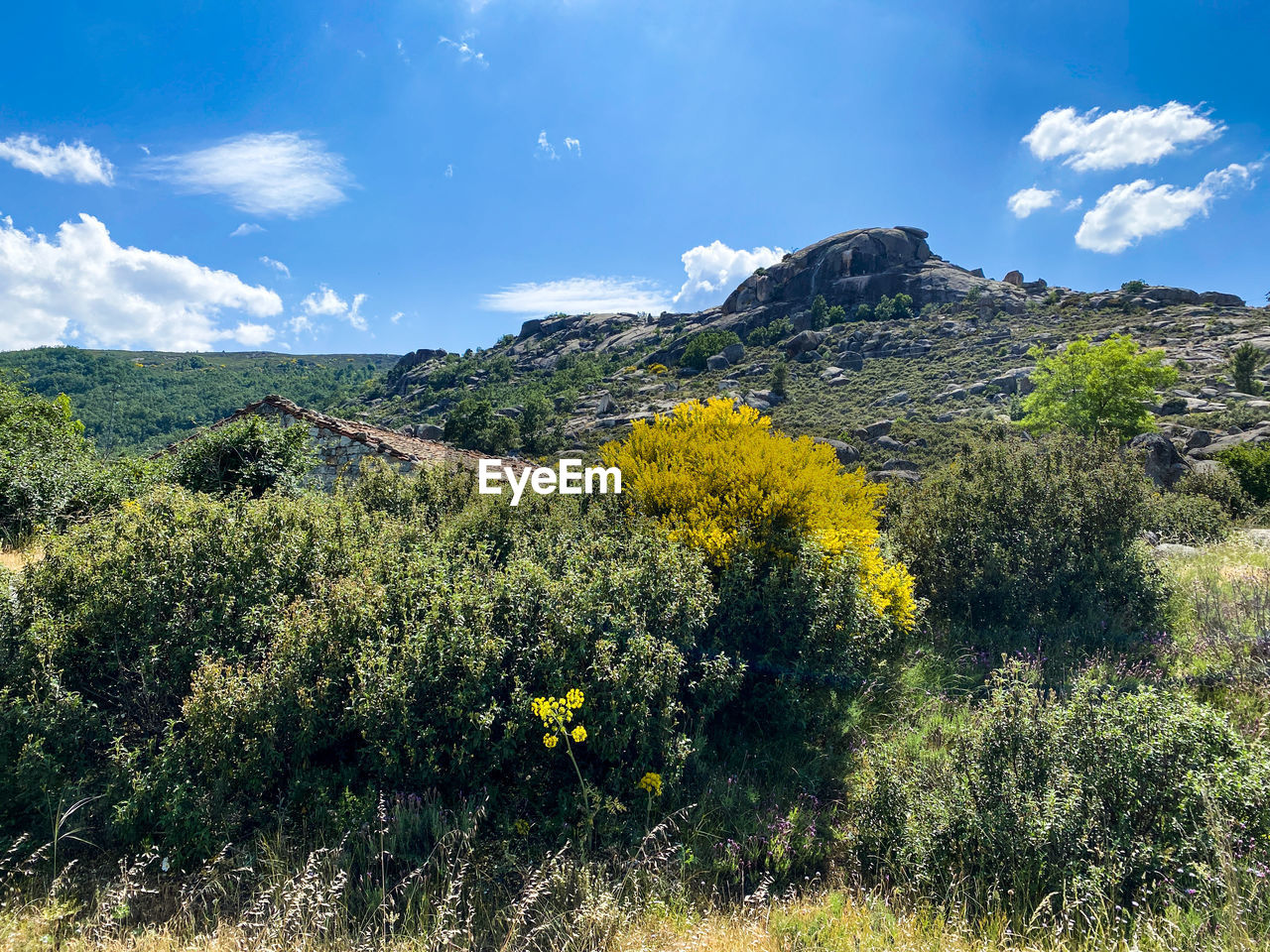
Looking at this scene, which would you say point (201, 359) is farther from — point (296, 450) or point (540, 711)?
point (540, 711)

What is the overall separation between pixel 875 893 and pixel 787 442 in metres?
4.11

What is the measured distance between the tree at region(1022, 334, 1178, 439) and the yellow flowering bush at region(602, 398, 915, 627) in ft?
66.7

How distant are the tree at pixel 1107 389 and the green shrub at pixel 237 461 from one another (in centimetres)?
2448

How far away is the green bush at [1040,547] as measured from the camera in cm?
661

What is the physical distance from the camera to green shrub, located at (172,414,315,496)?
31.6 feet

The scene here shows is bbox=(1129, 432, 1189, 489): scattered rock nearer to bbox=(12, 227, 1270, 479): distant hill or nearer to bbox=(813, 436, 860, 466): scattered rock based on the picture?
bbox=(12, 227, 1270, 479): distant hill

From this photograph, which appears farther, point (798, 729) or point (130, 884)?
point (798, 729)

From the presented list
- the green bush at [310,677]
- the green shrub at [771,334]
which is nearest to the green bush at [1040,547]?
the green bush at [310,677]

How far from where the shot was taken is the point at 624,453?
6898mm

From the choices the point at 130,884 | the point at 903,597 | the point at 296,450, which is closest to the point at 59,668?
the point at 130,884

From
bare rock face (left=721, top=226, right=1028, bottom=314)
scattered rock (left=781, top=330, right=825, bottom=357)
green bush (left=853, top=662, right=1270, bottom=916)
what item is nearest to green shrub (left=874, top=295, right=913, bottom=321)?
bare rock face (left=721, top=226, right=1028, bottom=314)

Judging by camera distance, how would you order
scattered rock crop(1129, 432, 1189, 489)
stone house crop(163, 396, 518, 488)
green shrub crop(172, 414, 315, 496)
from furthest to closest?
scattered rock crop(1129, 432, 1189, 489)
stone house crop(163, 396, 518, 488)
green shrub crop(172, 414, 315, 496)

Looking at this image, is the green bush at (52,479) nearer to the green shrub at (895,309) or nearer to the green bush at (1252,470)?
the green bush at (1252,470)

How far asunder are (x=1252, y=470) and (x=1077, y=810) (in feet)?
63.1
